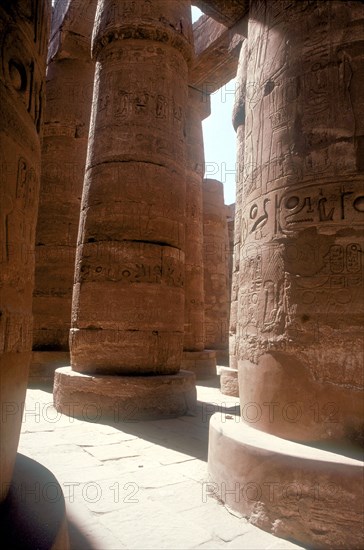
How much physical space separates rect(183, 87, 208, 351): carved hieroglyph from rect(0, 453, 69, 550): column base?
24.4 ft

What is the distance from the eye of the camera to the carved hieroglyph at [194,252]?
30.8 feet

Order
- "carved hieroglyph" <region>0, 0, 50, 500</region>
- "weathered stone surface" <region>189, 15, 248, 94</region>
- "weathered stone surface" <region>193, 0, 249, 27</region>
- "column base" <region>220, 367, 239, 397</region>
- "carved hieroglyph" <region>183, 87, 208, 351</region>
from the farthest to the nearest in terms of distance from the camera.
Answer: "weathered stone surface" <region>189, 15, 248, 94</region> → "carved hieroglyph" <region>183, 87, 208, 351</region> → "column base" <region>220, 367, 239, 397</region> → "weathered stone surface" <region>193, 0, 249, 27</region> → "carved hieroglyph" <region>0, 0, 50, 500</region>

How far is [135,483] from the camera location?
2.97 metres

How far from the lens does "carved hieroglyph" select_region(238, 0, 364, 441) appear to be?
247 cm

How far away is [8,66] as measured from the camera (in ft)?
5.32

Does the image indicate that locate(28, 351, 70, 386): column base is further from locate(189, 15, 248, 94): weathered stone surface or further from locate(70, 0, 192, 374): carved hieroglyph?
locate(189, 15, 248, 94): weathered stone surface

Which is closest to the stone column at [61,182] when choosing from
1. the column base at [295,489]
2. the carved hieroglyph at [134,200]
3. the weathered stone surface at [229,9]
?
the carved hieroglyph at [134,200]

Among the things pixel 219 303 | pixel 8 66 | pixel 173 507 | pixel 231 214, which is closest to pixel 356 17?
pixel 8 66

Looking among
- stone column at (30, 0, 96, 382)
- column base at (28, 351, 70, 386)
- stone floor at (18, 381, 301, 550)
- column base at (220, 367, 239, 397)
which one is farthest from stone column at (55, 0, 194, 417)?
stone column at (30, 0, 96, 382)

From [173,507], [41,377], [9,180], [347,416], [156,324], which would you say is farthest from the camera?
[41,377]

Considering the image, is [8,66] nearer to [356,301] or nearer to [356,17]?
[356,301]

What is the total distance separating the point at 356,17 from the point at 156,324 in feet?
11.8

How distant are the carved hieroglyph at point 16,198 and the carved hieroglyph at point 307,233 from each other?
152 centimetres

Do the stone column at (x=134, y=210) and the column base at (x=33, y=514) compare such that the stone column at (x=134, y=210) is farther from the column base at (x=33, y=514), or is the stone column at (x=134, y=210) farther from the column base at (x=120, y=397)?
the column base at (x=33, y=514)
